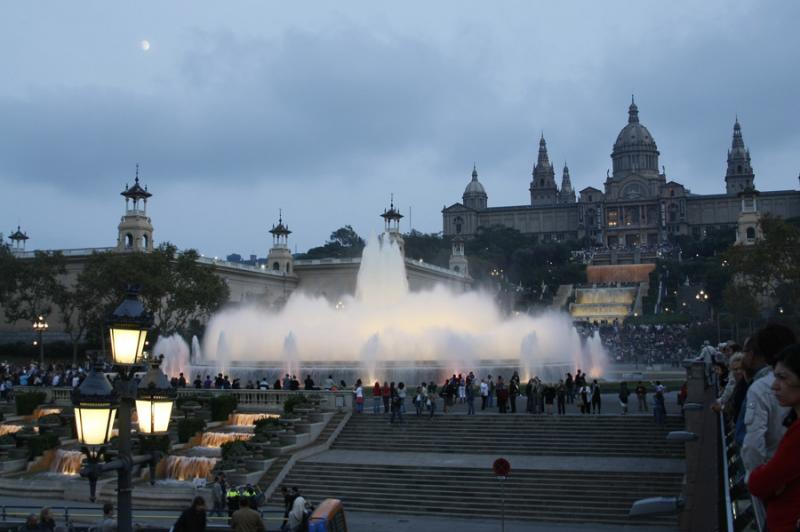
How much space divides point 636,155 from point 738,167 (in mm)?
21225

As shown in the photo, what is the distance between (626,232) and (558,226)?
52.2 feet

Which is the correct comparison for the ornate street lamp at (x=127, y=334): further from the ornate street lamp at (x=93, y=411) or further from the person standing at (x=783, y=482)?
the person standing at (x=783, y=482)

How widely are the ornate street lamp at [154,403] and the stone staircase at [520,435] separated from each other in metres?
18.4

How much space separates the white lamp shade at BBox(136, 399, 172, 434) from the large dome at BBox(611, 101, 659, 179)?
192 metres

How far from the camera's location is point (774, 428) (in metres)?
5.40

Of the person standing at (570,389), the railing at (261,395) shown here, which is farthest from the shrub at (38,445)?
the person standing at (570,389)

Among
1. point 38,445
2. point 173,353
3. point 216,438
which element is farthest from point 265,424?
point 173,353

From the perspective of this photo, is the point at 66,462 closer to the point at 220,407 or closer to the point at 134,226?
the point at 220,407

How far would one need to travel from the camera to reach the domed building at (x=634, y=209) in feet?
562

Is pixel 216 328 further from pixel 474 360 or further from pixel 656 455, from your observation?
pixel 656 455

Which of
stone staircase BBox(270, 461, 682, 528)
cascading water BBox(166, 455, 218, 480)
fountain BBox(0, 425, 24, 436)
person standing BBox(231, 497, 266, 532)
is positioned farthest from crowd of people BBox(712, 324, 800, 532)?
fountain BBox(0, 425, 24, 436)

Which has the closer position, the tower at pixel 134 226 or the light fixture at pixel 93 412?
the light fixture at pixel 93 412

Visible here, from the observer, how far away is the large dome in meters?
194

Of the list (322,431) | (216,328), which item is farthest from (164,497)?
(216,328)
